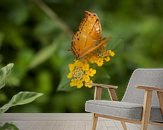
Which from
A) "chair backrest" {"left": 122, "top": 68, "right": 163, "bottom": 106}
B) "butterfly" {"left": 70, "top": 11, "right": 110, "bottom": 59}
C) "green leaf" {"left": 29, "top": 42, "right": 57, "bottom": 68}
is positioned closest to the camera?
"chair backrest" {"left": 122, "top": 68, "right": 163, "bottom": 106}

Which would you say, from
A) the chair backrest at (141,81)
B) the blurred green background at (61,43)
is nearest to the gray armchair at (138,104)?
the chair backrest at (141,81)

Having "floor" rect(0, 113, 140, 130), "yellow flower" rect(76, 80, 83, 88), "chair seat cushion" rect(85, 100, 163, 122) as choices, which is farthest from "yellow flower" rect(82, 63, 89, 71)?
"chair seat cushion" rect(85, 100, 163, 122)

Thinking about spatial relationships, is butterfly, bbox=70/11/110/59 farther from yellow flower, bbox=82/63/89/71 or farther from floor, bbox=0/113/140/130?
floor, bbox=0/113/140/130

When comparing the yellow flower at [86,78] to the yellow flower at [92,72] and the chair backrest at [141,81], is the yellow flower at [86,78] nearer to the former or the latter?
the yellow flower at [92,72]

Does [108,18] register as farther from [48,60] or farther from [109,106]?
[109,106]

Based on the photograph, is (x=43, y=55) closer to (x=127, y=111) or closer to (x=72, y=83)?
(x=72, y=83)

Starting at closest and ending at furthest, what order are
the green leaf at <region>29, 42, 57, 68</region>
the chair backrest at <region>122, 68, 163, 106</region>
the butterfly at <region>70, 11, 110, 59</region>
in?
the chair backrest at <region>122, 68, 163, 106</region>, the green leaf at <region>29, 42, 57, 68</region>, the butterfly at <region>70, 11, 110, 59</region>

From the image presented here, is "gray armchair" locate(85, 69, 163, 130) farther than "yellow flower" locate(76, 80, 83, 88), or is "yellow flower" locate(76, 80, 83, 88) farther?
"yellow flower" locate(76, 80, 83, 88)

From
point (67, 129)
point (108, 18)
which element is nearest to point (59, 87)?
point (67, 129)
